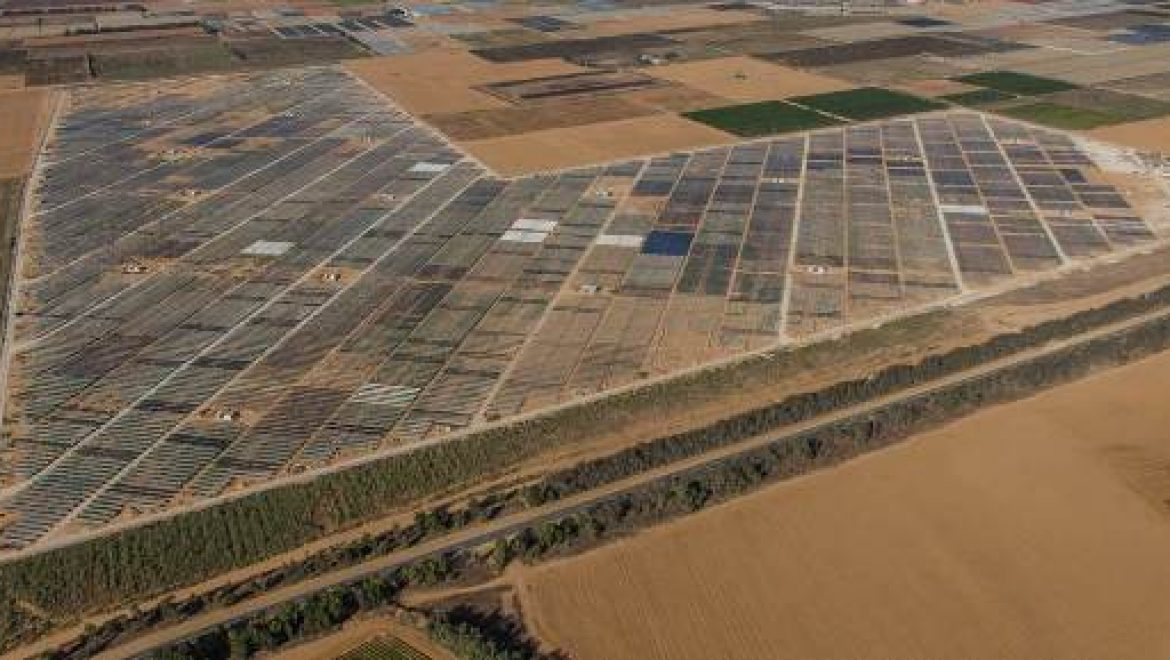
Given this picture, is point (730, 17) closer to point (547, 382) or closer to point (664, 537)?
point (547, 382)

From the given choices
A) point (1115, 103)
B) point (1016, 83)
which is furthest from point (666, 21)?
point (1115, 103)

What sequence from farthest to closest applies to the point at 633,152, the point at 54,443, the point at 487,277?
the point at 633,152
the point at 487,277
the point at 54,443

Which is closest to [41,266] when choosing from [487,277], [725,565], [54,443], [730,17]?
[54,443]

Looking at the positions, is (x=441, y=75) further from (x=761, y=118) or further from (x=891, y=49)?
(x=891, y=49)

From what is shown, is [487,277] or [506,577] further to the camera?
[487,277]

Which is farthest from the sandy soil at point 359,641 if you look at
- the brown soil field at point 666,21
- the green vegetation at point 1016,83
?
the brown soil field at point 666,21

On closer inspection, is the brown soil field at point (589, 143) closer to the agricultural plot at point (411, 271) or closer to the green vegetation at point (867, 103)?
the agricultural plot at point (411, 271)
